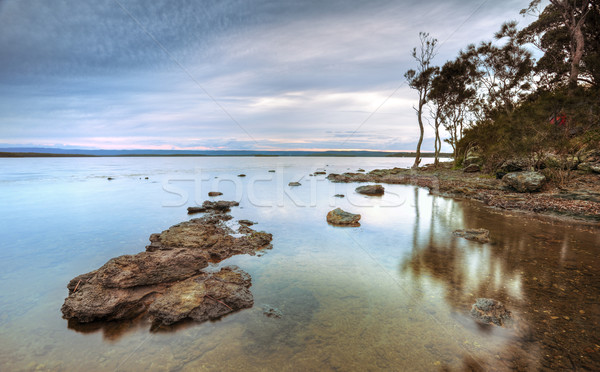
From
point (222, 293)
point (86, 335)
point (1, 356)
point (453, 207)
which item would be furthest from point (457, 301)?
point (453, 207)

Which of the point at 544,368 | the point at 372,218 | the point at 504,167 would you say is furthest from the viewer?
the point at 504,167

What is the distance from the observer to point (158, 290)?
5.56 meters

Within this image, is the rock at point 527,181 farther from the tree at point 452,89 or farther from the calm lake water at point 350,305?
the tree at point 452,89

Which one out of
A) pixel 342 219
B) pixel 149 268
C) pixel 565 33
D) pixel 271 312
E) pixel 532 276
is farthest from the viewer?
pixel 565 33

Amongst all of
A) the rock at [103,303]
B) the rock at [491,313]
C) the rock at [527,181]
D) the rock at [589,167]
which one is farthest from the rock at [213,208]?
the rock at [589,167]

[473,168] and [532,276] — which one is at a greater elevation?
[473,168]

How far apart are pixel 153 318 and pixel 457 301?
221 inches

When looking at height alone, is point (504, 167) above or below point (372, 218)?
above

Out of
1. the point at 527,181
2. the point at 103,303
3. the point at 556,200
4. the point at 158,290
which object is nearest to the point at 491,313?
the point at 158,290

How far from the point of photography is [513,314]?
15.3ft

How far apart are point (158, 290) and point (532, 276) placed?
8.25 meters

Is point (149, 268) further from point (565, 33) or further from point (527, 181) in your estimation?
point (565, 33)

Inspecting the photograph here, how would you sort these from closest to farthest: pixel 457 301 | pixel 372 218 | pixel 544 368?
pixel 544 368
pixel 457 301
pixel 372 218

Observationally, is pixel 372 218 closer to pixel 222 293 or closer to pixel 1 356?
pixel 222 293
